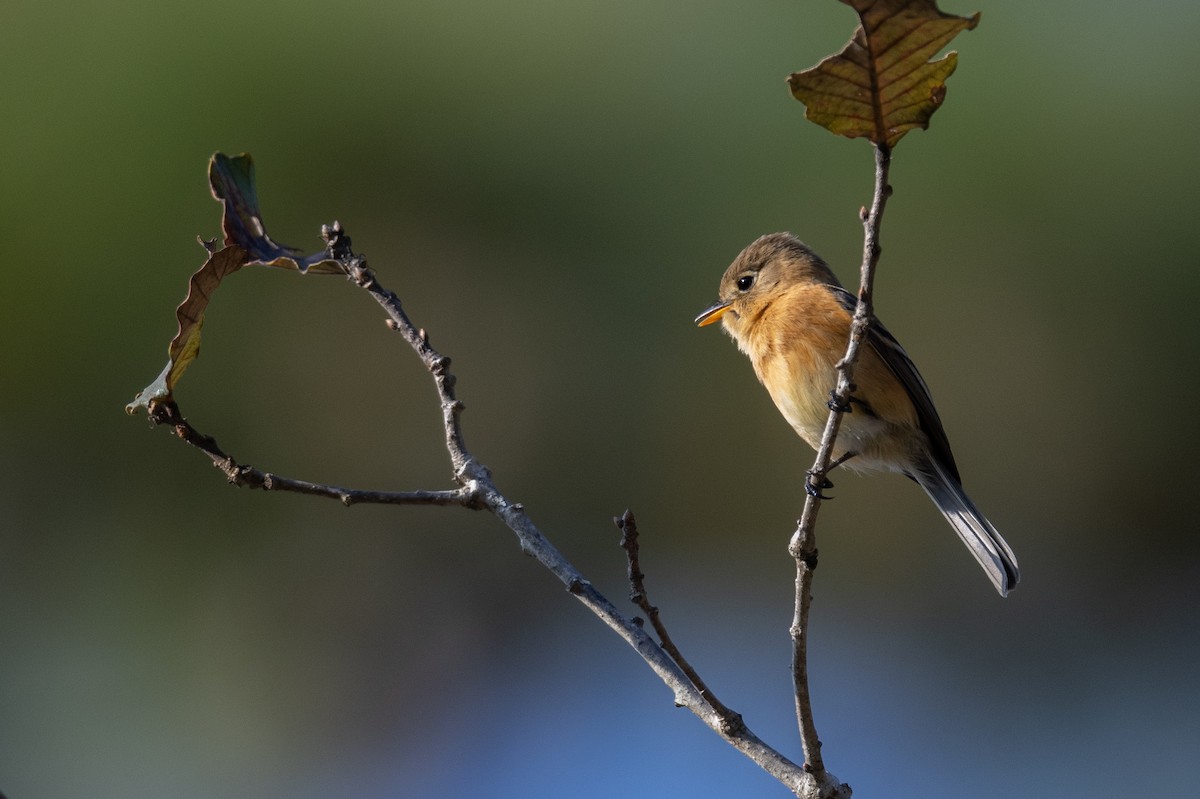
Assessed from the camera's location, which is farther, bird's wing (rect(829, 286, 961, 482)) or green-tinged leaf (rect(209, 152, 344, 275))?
bird's wing (rect(829, 286, 961, 482))

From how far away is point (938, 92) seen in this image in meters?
1.40

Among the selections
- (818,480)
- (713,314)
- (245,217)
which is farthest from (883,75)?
(713,314)

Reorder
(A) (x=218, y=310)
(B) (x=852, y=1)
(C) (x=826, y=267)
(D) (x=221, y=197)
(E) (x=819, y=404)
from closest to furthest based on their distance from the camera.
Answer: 1. (B) (x=852, y=1)
2. (D) (x=221, y=197)
3. (E) (x=819, y=404)
4. (C) (x=826, y=267)
5. (A) (x=218, y=310)

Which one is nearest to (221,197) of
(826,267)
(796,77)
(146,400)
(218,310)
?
(146,400)

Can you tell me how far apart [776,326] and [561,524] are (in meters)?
2.44

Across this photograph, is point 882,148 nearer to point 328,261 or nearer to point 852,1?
point 852,1

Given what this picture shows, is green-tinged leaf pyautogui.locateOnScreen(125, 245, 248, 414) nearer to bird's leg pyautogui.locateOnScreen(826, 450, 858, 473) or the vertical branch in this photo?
the vertical branch

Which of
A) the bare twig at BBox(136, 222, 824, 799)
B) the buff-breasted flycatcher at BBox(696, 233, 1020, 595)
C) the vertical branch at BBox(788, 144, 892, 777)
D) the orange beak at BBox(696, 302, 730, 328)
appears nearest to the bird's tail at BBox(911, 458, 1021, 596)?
the buff-breasted flycatcher at BBox(696, 233, 1020, 595)

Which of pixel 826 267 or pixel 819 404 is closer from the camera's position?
pixel 819 404

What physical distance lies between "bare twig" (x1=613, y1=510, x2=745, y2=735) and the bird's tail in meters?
1.51

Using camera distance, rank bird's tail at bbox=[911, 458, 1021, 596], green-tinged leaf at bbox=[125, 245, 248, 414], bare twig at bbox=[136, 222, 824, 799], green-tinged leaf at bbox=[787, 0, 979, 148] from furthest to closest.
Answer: bird's tail at bbox=[911, 458, 1021, 596]
green-tinged leaf at bbox=[125, 245, 248, 414]
bare twig at bbox=[136, 222, 824, 799]
green-tinged leaf at bbox=[787, 0, 979, 148]

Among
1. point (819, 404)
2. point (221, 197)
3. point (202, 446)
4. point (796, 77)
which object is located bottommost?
point (202, 446)

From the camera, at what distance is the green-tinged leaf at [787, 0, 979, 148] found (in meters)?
1.36

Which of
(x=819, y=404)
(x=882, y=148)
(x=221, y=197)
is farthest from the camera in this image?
(x=819, y=404)
